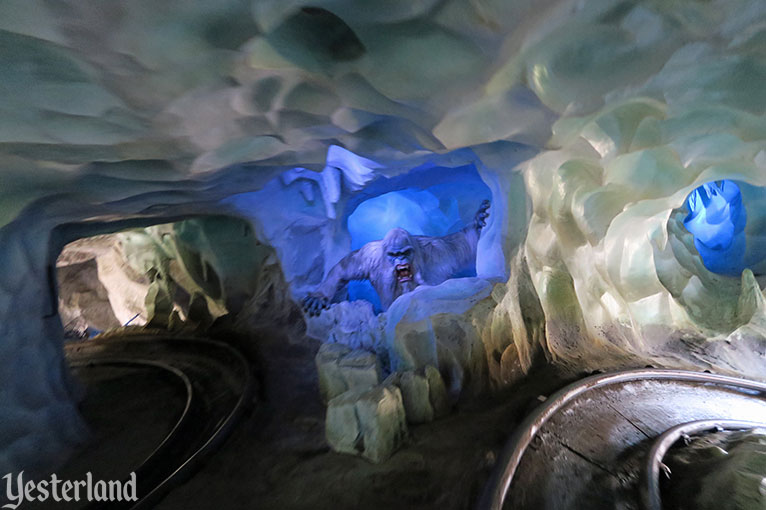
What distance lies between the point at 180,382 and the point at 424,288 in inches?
147

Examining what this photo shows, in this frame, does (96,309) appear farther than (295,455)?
Yes

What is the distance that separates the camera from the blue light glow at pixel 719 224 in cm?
782

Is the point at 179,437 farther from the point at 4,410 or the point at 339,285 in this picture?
the point at 339,285

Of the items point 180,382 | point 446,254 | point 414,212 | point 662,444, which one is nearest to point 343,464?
point 662,444

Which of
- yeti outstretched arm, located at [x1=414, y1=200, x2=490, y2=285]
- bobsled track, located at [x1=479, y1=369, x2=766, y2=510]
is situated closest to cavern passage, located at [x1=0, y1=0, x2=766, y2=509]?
bobsled track, located at [x1=479, y1=369, x2=766, y2=510]

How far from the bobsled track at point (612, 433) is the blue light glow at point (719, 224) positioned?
5.24m

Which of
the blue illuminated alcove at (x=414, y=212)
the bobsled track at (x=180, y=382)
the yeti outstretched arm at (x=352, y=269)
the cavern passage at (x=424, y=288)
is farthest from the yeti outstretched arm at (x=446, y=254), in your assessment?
the bobsled track at (x=180, y=382)

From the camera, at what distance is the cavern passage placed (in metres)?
2.34

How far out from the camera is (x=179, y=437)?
4129 mm

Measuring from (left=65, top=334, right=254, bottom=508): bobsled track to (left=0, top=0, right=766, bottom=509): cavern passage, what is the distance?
0.04 metres

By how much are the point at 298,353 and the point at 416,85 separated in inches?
185

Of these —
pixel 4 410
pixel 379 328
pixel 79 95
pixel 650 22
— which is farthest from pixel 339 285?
pixel 650 22

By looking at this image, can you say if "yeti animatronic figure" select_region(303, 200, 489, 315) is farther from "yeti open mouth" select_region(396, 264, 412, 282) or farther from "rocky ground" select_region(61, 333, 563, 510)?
"rocky ground" select_region(61, 333, 563, 510)

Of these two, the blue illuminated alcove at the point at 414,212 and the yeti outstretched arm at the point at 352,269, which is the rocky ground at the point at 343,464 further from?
the blue illuminated alcove at the point at 414,212
